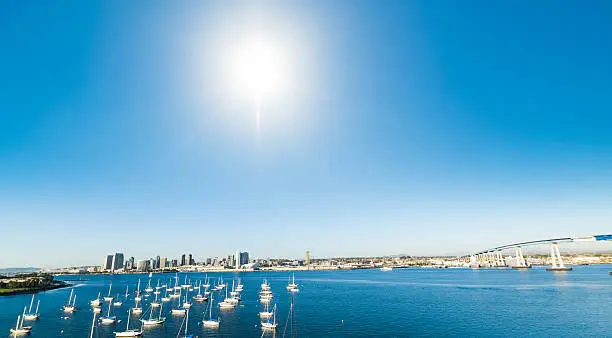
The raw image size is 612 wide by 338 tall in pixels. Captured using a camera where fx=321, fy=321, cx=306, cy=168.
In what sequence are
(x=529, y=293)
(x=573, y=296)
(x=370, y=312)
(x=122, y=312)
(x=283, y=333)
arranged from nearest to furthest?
(x=283, y=333), (x=370, y=312), (x=122, y=312), (x=573, y=296), (x=529, y=293)

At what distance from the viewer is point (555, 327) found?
71.2m

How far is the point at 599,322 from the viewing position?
2923 inches

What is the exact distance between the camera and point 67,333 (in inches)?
2906

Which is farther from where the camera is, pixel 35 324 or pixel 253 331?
pixel 35 324

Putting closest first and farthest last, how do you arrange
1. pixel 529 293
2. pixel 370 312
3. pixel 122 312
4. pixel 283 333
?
Answer: pixel 283 333, pixel 370 312, pixel 122 312, pixel 529 293

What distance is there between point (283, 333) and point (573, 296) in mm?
110093

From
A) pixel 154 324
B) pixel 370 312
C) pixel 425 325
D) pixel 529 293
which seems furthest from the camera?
pixel 529 293

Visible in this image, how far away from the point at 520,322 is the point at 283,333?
56.6 meters

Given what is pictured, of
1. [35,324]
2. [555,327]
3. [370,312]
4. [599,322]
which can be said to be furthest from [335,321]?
[35,324]

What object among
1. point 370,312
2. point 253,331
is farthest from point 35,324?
point 370,312

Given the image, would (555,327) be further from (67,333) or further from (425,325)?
(67,333)

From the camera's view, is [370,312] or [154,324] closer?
[154,324]

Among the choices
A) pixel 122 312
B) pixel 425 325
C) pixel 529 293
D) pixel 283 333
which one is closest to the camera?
pixel 283 333

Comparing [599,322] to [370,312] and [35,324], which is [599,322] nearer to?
[370,312]
